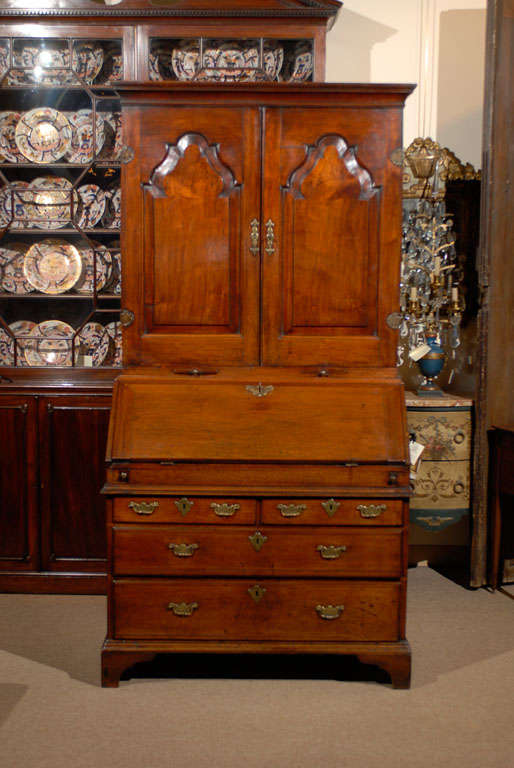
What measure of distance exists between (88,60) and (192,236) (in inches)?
55.1

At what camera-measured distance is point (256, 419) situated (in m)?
2.61

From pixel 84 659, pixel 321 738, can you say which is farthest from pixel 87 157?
pixel 321 738

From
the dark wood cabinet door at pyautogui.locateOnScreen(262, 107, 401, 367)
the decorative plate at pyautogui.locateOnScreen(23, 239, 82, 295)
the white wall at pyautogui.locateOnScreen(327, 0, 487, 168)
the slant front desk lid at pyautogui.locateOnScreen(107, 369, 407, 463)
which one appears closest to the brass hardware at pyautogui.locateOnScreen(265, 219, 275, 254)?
the dark wood cabinet door at pyautogui.locateOnScreen(262, 107, 401, 367)

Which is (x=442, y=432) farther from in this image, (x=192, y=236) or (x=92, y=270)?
(x=92, y=270)

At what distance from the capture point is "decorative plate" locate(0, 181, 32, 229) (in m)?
3.45

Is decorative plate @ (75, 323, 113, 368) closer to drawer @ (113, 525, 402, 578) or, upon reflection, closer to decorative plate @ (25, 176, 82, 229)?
decorative plate @ (25, 176, 82, 229)

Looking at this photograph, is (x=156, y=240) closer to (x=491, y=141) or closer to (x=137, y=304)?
(x=137, y=304)

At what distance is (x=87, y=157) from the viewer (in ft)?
11.4

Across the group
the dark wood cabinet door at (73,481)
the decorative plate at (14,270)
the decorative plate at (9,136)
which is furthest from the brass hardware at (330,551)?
the decorative plate at (9,136)

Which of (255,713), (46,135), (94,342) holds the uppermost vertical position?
(46,135)

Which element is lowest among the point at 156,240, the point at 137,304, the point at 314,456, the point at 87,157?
the point at 314,456

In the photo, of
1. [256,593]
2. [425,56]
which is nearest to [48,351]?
[256,593]

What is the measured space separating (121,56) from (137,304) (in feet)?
4.87

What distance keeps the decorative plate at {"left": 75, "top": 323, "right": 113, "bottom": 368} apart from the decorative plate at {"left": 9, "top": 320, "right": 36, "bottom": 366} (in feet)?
0.82
